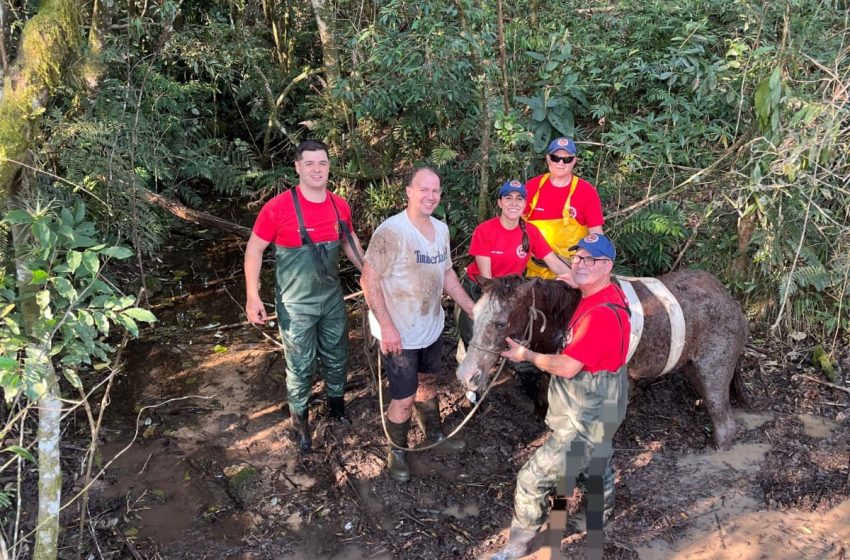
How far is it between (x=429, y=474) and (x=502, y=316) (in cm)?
156

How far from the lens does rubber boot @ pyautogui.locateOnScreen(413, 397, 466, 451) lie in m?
4.91

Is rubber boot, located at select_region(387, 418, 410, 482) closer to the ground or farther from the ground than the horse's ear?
closer to the ground

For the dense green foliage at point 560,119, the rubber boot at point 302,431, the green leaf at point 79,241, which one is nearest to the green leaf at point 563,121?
the dense green foliage at point 560,119

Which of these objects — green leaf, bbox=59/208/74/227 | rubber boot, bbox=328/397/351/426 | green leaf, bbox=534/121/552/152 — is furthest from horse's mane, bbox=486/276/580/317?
green leaf, bbox=534/121/552/152

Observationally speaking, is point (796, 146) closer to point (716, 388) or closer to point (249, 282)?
point (716, 388)

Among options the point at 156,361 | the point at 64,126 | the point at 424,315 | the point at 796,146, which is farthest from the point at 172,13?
the point at 796,146

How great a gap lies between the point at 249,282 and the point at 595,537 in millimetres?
2838

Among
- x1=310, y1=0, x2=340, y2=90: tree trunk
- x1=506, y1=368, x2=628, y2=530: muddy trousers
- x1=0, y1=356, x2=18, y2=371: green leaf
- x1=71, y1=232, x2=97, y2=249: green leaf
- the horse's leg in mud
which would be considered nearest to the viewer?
x1=0, y1=356, x2=18, y2=371: green leaf

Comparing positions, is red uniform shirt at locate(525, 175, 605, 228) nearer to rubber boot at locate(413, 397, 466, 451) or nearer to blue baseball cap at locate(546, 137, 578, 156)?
blue baseball cap at locate(546, 137, 578, 156)

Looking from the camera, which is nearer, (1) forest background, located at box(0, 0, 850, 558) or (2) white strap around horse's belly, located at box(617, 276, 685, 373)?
(1) forest background, located at box(0, 0, 850, 558)

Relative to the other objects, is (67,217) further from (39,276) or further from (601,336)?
(601,336)

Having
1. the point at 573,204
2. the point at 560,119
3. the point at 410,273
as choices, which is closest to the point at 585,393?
the point at 410,273

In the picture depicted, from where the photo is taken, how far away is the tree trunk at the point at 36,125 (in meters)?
3.14

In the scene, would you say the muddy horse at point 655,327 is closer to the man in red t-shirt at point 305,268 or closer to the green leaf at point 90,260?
the man in red t-shirt at point 305,268
